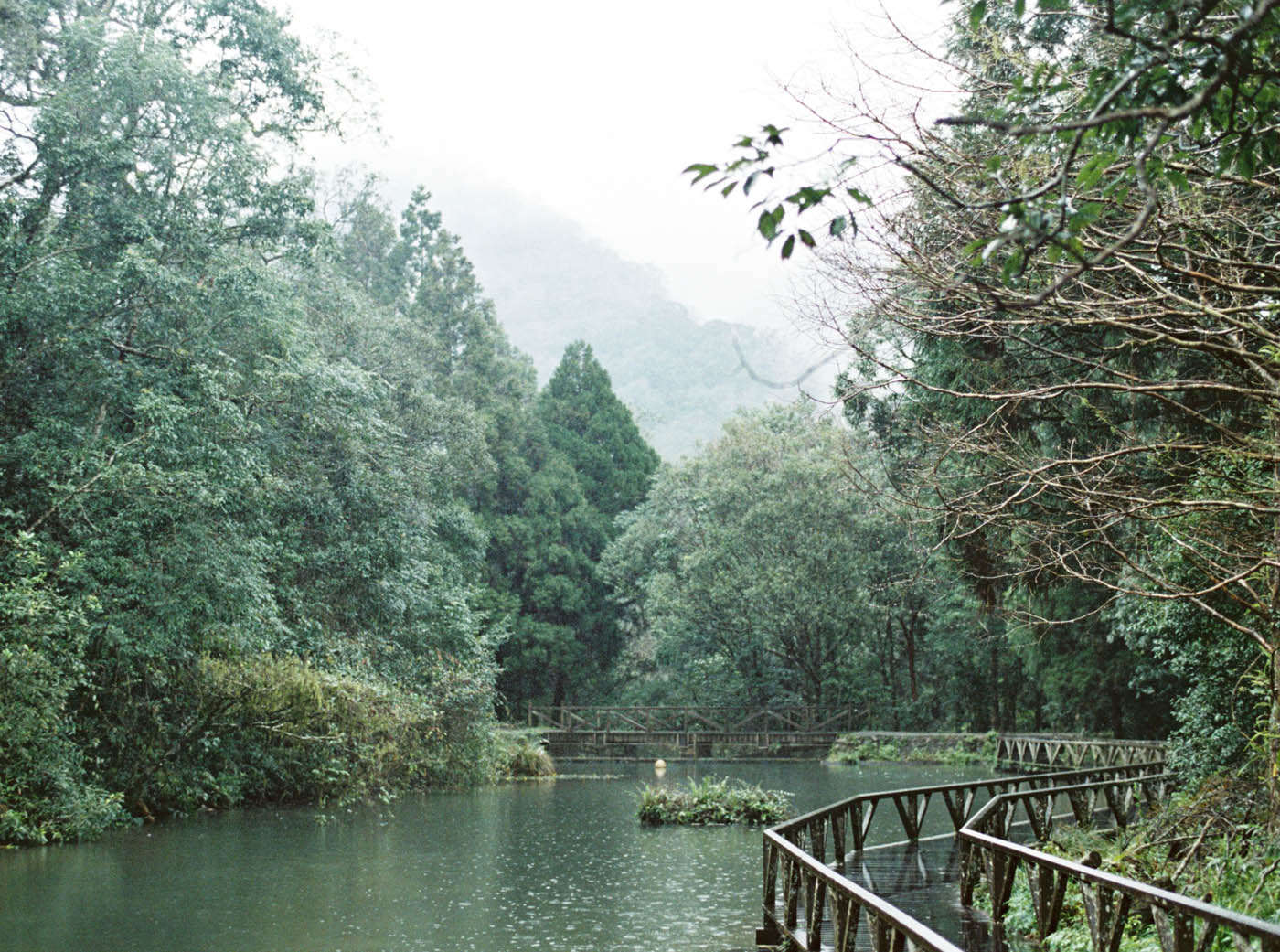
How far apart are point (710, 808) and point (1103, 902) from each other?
14.9m

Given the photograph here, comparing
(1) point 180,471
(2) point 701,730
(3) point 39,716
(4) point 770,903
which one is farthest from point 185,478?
(2) point 701,730

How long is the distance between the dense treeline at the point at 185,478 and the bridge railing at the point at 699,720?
45.1 feet

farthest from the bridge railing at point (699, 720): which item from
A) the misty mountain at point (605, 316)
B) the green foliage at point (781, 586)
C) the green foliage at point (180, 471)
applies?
the misty mountain at point (605, 316)

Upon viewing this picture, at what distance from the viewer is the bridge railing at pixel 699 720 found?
132ft

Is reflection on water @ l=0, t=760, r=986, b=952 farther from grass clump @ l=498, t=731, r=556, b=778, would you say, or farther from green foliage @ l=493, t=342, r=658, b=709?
green foliage @ l=493, t=342, r=658, b=709

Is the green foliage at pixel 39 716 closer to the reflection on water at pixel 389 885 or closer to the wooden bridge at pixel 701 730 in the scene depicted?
the reflection on water at pixel 389 885

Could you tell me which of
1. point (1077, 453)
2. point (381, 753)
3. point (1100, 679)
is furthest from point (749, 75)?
point (1100, 679)

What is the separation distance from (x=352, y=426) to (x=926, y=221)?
18.2 meters

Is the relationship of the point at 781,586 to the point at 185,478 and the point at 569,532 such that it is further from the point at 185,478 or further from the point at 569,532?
the point at 185,478

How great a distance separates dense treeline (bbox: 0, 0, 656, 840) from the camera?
17.7 metres

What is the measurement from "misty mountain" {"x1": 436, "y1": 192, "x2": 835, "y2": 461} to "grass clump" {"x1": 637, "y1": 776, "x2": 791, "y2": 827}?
240 ft

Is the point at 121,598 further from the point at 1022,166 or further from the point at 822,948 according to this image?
the point at 1022,166

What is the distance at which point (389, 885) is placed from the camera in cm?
1335

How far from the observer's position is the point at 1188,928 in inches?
201
